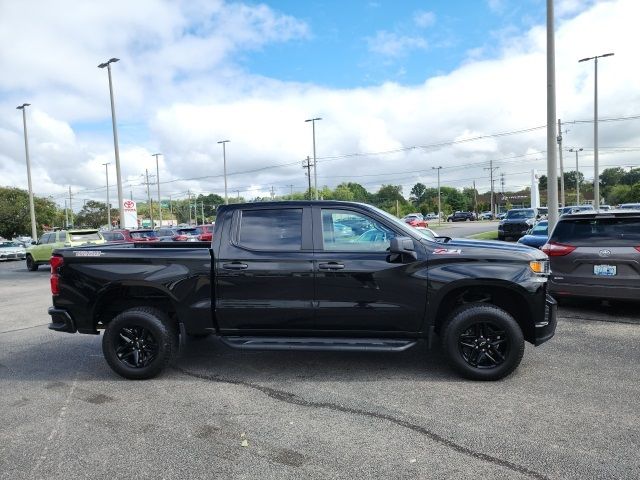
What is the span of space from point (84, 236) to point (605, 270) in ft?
60.0

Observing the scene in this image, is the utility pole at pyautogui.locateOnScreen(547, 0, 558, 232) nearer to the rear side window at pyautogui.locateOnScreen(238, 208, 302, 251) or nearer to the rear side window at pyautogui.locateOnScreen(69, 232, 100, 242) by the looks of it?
the rear side window at pyautogui.locateOnScreen(238, 208, 302, 251)

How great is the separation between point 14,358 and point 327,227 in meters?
4.48

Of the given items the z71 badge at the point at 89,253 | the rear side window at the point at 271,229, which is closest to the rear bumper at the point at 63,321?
the z71 badge at the point at 89,253

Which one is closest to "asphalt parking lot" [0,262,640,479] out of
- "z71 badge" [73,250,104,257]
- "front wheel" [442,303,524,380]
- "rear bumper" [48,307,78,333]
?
"front wheel" [442,303,524,380]

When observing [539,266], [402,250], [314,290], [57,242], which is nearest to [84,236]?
[57,242]

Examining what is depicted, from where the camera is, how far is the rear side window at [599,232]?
288 inches

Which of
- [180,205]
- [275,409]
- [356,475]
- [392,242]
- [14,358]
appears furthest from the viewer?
[180,205]

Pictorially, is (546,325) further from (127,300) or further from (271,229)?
(127,300)

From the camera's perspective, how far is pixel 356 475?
10.6 feet

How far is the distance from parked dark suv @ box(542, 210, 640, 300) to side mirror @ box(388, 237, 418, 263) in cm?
391

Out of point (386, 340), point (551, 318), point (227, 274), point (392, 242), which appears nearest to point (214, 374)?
point (227, 274)

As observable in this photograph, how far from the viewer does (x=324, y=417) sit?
13.7ft

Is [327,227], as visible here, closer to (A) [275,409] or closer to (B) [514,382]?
(A) [275,409]

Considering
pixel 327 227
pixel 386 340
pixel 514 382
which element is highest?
pixel 327 227
